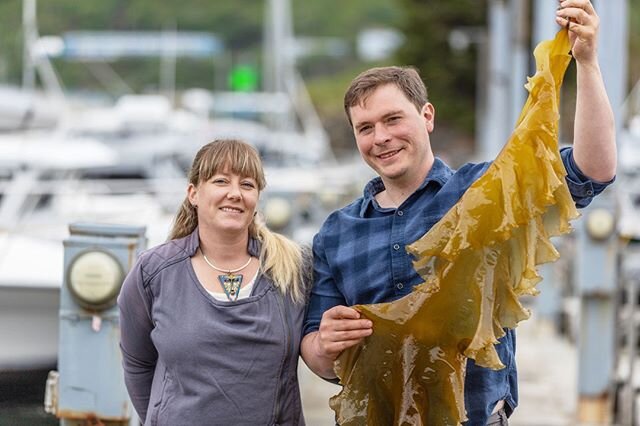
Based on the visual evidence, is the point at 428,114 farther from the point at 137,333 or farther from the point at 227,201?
the point at 137,333

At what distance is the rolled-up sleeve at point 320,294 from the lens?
3.33 meters

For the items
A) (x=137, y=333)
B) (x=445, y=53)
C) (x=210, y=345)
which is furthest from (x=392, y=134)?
(x=445, y=53)

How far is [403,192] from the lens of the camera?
3.29m

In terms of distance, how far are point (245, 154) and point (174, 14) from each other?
105 meters

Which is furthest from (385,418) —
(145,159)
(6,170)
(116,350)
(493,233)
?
(145,159)

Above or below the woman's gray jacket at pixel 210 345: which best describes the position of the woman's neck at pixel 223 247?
above

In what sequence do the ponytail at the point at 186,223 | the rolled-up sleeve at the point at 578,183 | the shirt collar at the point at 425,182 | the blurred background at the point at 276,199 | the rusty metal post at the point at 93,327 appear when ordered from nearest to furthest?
1. the rolled-up sleeve at the point at 578,183
2. the shirt collar at the point at 425,182
3. the ponytail at the point at 186,223
4. the rusty metal post at the point at 93,327
5. the blurred background at the point at 276,199

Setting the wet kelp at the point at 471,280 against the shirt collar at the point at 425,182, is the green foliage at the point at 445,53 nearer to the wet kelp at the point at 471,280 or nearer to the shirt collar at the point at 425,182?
the shirt collar at the point at 425,182

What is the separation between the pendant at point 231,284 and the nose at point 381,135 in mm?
565

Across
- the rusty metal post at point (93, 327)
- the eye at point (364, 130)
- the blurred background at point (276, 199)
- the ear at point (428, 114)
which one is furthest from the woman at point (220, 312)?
the rusty metal post at point (93, 327)

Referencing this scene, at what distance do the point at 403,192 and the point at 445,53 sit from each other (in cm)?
5294

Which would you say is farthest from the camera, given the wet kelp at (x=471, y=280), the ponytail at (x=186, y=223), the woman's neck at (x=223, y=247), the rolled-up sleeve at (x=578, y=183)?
the ponytail at (x=186, y=223)

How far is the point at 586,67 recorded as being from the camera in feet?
10.1

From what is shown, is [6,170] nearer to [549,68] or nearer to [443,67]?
[549,68]
